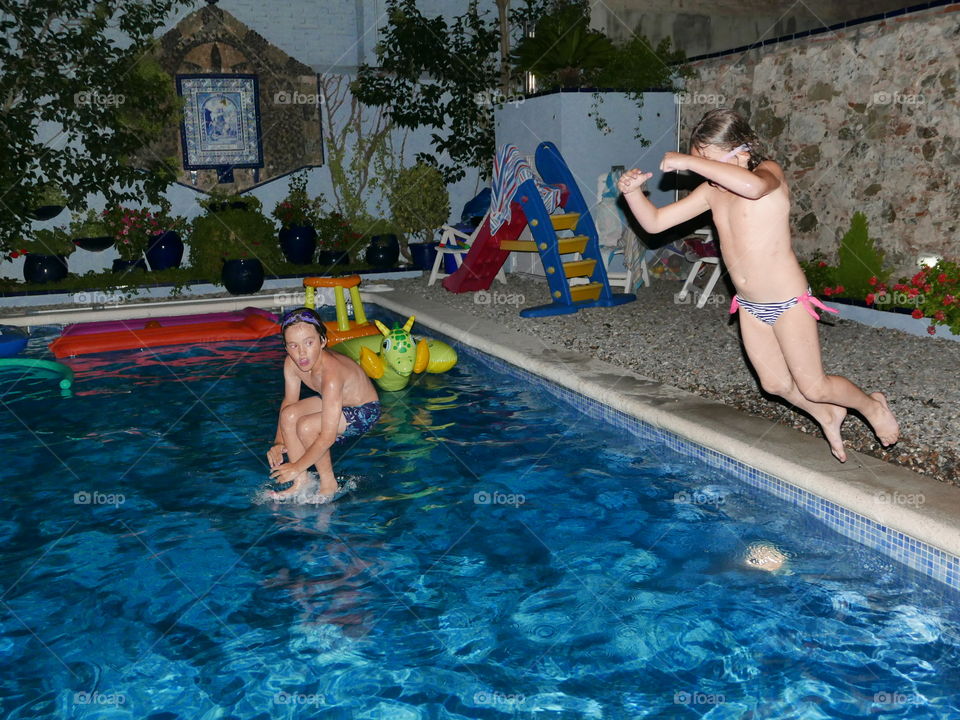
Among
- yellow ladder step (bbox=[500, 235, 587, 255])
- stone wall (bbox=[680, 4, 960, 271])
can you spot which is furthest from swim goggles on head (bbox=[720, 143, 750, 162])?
yellow ladder step (bbox=[500, 235, 587, 255])

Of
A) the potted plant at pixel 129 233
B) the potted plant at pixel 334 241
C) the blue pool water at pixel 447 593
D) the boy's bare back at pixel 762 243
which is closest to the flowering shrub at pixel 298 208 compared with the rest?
the potted plant at pixel 334 241

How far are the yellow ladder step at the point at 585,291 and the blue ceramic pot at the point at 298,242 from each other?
5693mm

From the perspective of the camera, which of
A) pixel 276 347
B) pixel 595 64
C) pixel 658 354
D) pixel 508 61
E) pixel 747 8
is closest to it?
pixel 658 354

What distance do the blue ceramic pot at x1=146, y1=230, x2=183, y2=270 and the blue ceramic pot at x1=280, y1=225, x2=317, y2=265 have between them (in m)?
1.64

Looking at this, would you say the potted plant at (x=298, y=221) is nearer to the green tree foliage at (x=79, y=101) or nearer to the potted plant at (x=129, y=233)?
the green tree foliage at (x=79, y=101)

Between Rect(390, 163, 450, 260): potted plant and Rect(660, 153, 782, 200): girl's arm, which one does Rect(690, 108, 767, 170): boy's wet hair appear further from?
Rect(390, 163, 450, 260): potted plant

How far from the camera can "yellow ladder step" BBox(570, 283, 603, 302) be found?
980 cm

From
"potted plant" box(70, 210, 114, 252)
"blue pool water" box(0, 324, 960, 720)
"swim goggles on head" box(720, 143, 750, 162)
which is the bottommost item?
"blue pool water" box(0, 324, 960, 720)

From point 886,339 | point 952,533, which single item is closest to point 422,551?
point 952,533

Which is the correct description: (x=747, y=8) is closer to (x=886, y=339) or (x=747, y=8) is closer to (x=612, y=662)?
(x=886, y=339)

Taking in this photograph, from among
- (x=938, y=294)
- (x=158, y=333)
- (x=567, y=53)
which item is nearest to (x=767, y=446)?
(x=938, y=294)

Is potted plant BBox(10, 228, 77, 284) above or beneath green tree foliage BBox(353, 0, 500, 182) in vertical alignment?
beneath

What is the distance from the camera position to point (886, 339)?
7777mm

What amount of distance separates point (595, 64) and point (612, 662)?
1033cm
